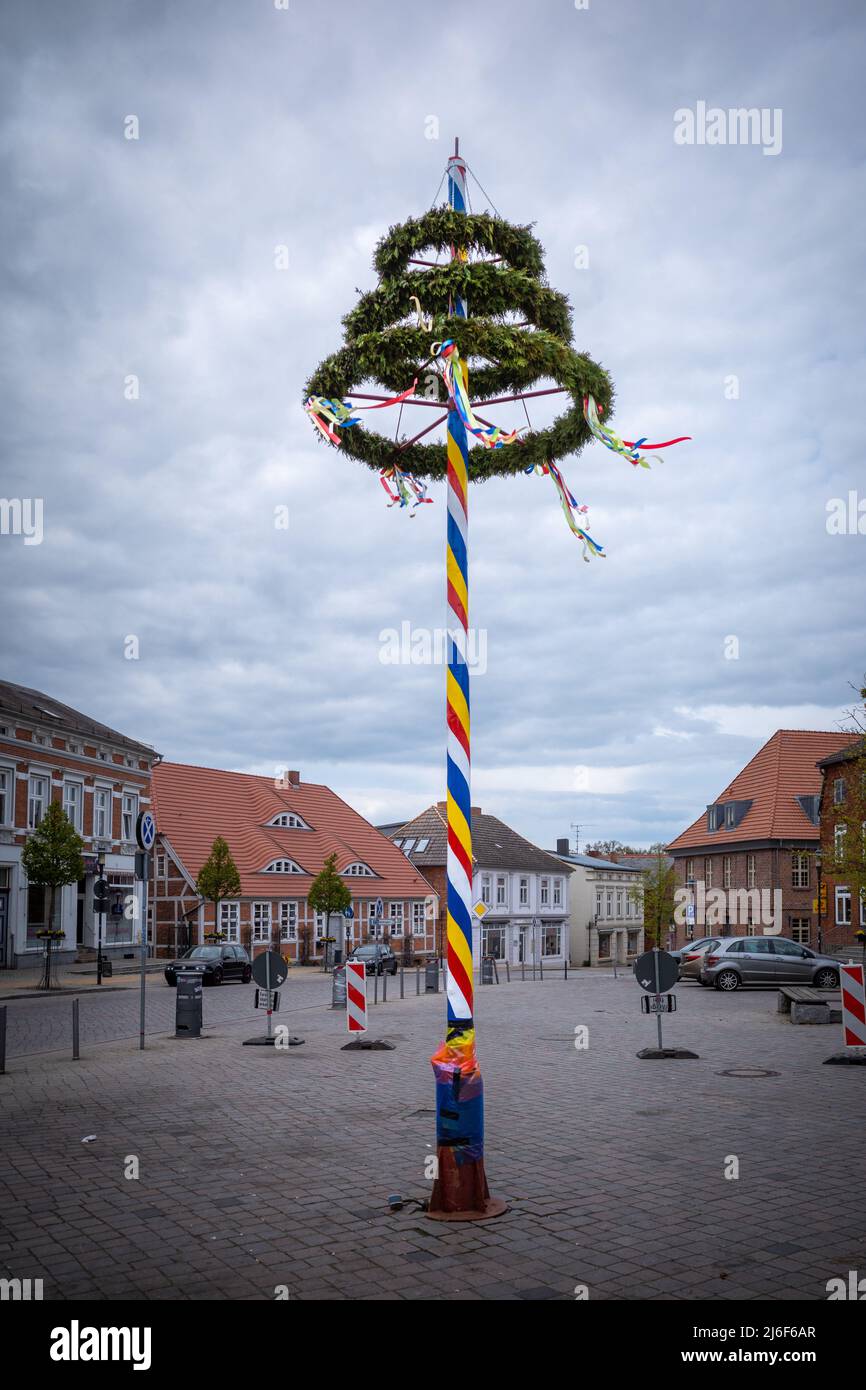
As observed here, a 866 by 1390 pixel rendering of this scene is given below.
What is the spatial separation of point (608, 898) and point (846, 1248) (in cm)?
7693

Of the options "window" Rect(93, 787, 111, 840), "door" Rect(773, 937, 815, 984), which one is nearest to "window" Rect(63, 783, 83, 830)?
"window" Rect(93, 787, 111, 840)

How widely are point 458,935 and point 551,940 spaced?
69.1m

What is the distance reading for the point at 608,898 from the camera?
266ft

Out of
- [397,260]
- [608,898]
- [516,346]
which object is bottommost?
[608,898]

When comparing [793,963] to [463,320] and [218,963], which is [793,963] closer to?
[218,963]

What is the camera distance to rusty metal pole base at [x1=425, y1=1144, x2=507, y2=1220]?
6.62m

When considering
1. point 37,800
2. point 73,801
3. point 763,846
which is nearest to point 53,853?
point 37,800

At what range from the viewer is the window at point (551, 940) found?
72938mm

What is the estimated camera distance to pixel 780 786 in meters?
58.1

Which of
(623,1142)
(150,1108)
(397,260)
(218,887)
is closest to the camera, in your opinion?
(397,260)

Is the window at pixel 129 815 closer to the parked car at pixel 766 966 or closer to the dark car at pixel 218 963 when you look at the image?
the dark car at pixel 218 963
